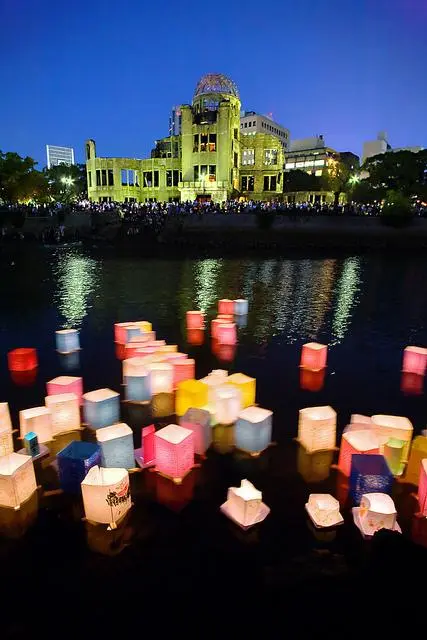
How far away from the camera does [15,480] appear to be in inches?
189

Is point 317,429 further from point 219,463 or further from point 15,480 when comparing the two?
point 15,480

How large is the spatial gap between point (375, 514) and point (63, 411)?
461 centimetres

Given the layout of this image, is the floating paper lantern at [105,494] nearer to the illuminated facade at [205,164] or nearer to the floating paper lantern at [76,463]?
the floating paper lantern at [76,463]

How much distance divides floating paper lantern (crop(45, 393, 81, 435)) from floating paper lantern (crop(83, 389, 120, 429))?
0.20 metres

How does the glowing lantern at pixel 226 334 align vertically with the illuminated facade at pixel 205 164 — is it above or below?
below

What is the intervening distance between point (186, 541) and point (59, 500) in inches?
67.0

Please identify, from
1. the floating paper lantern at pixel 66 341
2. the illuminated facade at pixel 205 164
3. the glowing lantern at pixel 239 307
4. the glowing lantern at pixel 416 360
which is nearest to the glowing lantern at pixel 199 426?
the floating paper lantern at pixel 66 341

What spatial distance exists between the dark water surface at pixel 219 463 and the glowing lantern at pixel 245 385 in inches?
23.9

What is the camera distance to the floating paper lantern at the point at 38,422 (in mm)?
6117

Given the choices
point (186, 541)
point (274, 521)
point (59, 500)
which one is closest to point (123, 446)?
point (59, 500)

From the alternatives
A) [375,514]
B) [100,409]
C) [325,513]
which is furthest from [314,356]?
[375,514]

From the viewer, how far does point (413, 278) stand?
74.9 ft

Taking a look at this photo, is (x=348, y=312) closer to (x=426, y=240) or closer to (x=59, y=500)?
(x=59, y=500)

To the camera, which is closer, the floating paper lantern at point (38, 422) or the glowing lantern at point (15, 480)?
the glowing lantern at point (15, 480)
